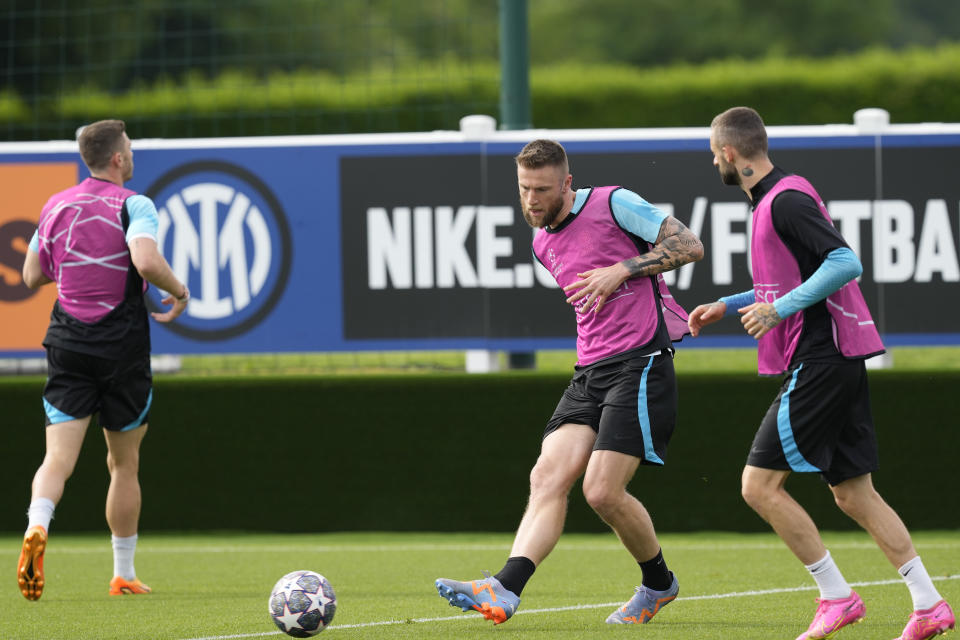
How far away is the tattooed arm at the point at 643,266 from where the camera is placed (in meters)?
5.89

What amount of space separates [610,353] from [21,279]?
592 centimetres

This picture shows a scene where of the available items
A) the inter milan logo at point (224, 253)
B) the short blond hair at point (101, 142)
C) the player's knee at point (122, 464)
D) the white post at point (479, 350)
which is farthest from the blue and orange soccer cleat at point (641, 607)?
the inter milan logo at point (224, 253)

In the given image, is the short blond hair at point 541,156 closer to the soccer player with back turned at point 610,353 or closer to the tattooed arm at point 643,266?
the soccer player with back turned at point 610,353

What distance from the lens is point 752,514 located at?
31.7ft

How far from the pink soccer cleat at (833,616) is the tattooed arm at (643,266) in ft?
4.83

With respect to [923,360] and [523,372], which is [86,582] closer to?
[523,372]

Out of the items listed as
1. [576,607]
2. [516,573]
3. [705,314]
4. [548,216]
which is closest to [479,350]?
[576,607]

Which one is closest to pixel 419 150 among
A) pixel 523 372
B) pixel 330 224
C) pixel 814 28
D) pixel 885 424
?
pixel 330 224

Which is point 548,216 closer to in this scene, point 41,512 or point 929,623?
point 929,623

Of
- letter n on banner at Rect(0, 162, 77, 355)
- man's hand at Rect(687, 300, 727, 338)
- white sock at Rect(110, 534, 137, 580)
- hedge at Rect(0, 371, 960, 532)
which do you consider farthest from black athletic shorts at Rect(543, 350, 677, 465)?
letter n on banner at Rect(0, 162, 77, 355)

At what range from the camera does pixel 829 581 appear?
5.44 m

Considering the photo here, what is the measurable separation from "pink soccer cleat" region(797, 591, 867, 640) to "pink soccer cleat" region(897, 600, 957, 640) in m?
0.20

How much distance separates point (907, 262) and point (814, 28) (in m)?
41.7

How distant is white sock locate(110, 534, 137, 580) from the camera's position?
7.31 metres
